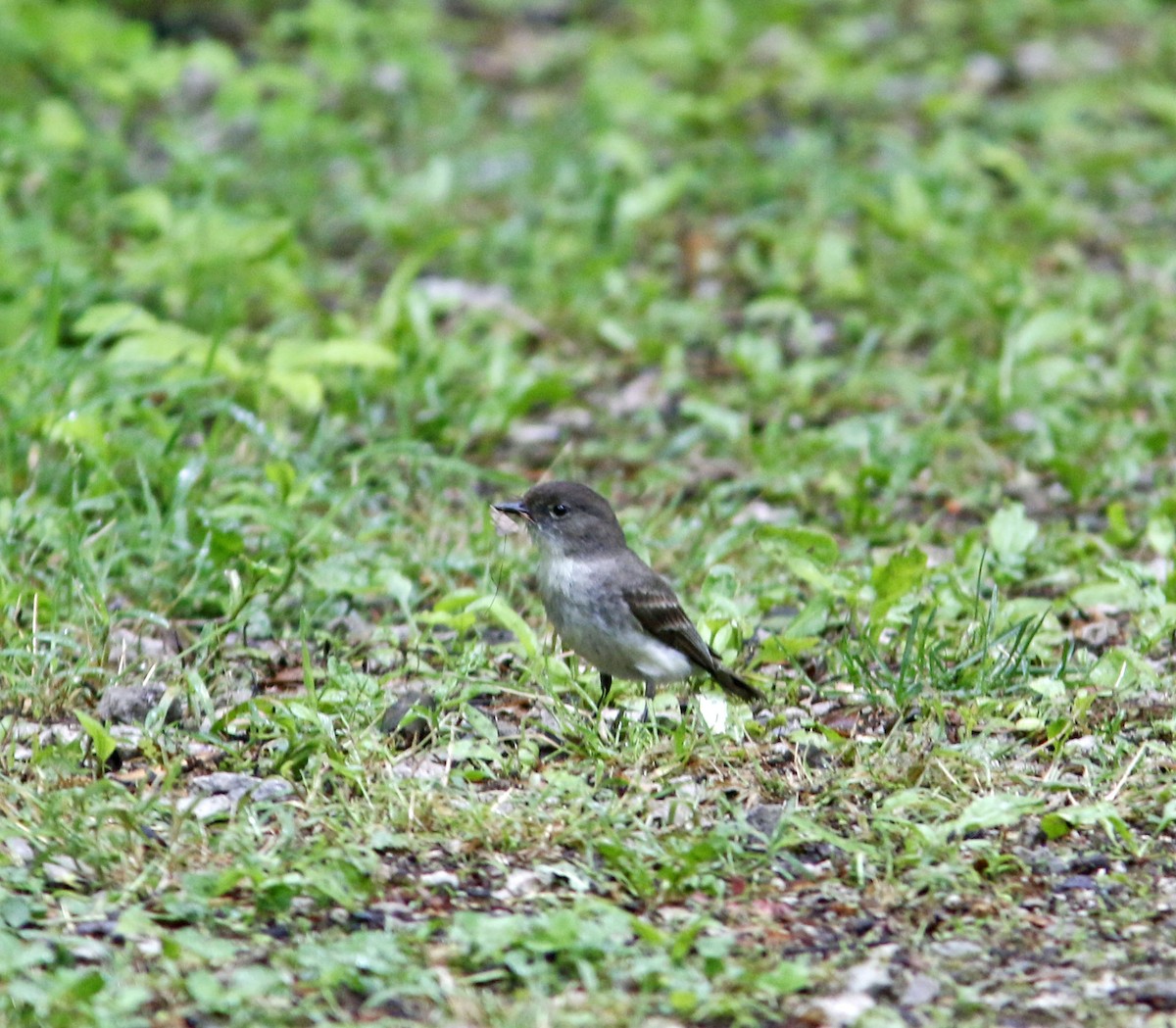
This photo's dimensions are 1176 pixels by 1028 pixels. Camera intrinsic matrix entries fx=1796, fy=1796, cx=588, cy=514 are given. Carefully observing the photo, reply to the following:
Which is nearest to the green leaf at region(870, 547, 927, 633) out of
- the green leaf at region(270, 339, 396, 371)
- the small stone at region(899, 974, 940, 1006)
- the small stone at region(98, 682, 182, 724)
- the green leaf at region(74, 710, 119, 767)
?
the small stone at region(899, 974, 940, 1006)

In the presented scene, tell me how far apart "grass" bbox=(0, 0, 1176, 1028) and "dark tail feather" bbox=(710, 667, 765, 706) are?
A: 0.06m

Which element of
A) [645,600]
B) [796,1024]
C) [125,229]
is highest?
[125,229]

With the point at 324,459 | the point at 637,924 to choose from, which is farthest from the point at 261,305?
the point at 637,924

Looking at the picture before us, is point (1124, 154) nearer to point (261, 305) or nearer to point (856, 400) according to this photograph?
point (856, 400)

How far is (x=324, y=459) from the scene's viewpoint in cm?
689

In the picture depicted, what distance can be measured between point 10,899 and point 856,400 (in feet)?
15.9

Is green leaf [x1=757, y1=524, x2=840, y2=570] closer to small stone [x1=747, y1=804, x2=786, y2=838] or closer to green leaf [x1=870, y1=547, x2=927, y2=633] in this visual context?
green leaf [x1=870, y1=547, x2=927, y2=633]

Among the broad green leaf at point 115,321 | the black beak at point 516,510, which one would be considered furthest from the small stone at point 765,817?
the broad green leaf at point 115,321

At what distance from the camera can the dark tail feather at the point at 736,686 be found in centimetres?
522

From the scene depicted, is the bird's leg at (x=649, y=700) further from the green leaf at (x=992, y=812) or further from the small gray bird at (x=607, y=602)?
the green leaf at (x=992, y=812)

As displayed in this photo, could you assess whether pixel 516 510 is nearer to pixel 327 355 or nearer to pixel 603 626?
pixel 603 626

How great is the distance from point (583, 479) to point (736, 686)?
82.2 inches

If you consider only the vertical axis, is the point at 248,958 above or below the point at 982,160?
below

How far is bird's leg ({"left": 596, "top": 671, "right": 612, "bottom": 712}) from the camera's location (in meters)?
5.29
